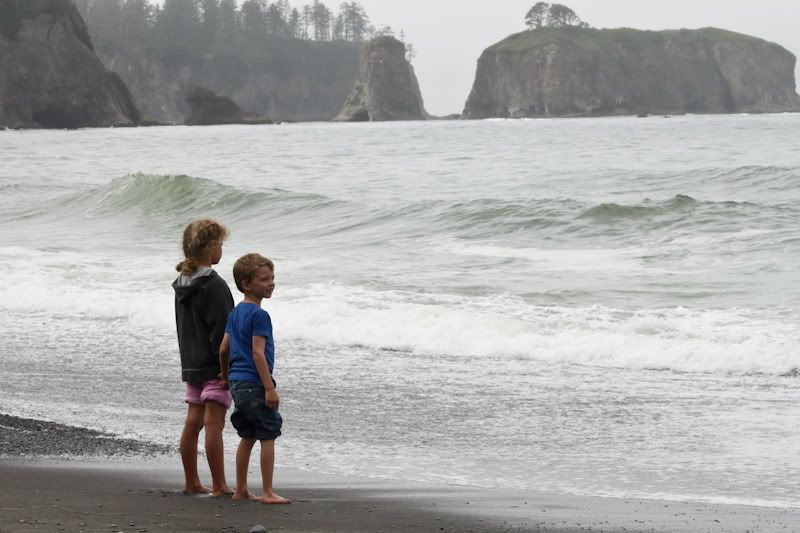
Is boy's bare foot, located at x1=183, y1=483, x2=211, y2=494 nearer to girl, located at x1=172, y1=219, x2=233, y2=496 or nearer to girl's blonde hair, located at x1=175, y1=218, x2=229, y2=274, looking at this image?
girl, located at x1=172, y1=219, x2=233, y2=496

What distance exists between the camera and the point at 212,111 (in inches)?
5089

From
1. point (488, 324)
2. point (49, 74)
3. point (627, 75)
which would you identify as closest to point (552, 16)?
point (627, 75)

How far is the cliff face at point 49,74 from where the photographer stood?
334ft

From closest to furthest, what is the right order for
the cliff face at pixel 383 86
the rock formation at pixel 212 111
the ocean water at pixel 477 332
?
the ocean water at pixel 477 332 < the rock formation at pixel 212 111 < the cliff face at pixel 383 86

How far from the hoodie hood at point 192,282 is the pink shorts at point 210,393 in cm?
34

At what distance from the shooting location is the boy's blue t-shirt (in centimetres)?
438

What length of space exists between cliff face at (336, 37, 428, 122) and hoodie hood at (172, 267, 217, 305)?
158011mm

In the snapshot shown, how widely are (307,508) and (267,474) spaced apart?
21 cm

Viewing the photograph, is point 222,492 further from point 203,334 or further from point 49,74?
point 49,74

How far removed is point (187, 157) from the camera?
4519 cm

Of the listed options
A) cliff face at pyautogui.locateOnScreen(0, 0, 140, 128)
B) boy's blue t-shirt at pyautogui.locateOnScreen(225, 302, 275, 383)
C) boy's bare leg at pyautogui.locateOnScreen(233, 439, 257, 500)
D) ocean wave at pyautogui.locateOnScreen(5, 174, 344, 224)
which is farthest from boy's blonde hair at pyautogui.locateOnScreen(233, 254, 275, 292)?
A: cliff face at pyautogui.locateOnScreen(0, 0, 140, 128)

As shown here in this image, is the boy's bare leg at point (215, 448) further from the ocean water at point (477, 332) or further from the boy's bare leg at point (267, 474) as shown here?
the ocean water at point (477, 332)

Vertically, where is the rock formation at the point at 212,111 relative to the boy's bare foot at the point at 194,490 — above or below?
above

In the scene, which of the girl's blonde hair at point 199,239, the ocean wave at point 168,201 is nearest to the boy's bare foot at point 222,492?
the girl's blonde hair at point 199,239
